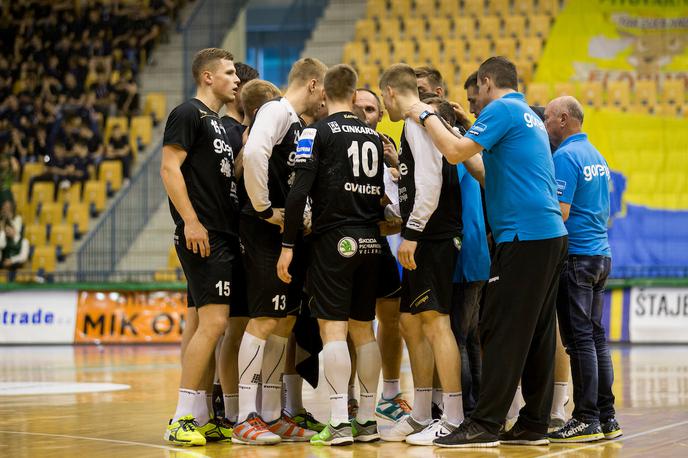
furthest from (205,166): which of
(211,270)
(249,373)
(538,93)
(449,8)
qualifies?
(449,8)

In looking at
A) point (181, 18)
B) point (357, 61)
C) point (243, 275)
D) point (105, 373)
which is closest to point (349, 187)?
point (243, 275)

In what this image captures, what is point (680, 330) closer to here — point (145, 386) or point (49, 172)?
point (145, 386)

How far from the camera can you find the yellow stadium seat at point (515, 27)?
21266 mm

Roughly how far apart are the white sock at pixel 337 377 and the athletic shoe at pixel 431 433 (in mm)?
444

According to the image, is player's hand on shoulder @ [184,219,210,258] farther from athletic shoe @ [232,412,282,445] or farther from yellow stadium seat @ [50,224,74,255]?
yellow stadium seat @ [50,224,74,255]

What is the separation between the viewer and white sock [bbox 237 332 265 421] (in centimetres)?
696

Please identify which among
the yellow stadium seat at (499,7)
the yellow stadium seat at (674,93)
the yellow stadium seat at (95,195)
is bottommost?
the yellow stadium seat at (95,195)

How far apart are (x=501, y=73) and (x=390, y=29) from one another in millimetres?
15706

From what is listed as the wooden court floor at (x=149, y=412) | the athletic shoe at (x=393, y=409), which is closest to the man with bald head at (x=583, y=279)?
the wooden court floor at (x=149, y=412)

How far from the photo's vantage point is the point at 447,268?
22.7 feet

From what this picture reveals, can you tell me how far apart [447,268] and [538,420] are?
1.14 m

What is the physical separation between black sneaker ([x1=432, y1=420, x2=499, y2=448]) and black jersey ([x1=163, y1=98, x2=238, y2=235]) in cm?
204

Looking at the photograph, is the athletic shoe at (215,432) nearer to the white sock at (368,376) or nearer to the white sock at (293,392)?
the white sock at (293,392)

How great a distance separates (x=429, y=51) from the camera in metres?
21.2
